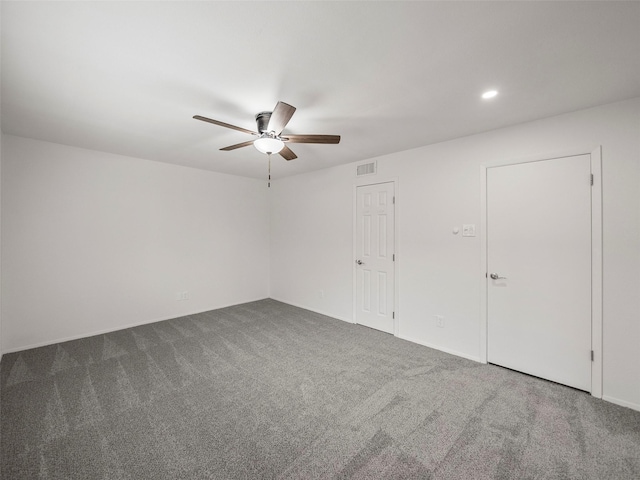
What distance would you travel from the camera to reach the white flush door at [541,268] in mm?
2336

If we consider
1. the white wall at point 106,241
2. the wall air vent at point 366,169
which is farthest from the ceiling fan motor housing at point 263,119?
the white wall at point 106,241

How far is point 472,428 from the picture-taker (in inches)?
74.0

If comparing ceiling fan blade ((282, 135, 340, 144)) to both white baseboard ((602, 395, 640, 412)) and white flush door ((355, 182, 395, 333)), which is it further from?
white baseboard ((602, 395, 640, 412))

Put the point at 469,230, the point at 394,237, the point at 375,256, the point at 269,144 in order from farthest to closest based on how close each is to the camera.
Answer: the point at 375,256 → the point at 394,237 → the point at 469,230 → the point at 269,144

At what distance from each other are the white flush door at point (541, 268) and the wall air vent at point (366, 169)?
4.96 feet

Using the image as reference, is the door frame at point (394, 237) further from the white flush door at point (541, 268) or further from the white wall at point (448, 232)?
the white flush door at point (541, 268)

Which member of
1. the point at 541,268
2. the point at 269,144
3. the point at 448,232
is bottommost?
the point at 541,268

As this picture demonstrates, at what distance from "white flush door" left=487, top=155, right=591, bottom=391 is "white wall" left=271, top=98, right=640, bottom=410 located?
13cm

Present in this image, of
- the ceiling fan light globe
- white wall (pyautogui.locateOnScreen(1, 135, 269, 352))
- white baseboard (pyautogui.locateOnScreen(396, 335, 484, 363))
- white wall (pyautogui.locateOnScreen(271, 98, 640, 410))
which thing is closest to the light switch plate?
white wall (pyautogui.locateOnScreen(271, 98, 640, 410))

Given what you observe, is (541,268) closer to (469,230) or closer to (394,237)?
(469,230)

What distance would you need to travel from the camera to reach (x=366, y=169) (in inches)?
154

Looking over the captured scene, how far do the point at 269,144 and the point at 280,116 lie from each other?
0.36 meters

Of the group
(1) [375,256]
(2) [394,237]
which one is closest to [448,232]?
(2) [394,237]

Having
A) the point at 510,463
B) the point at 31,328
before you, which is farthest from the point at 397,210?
the point at 31,328
